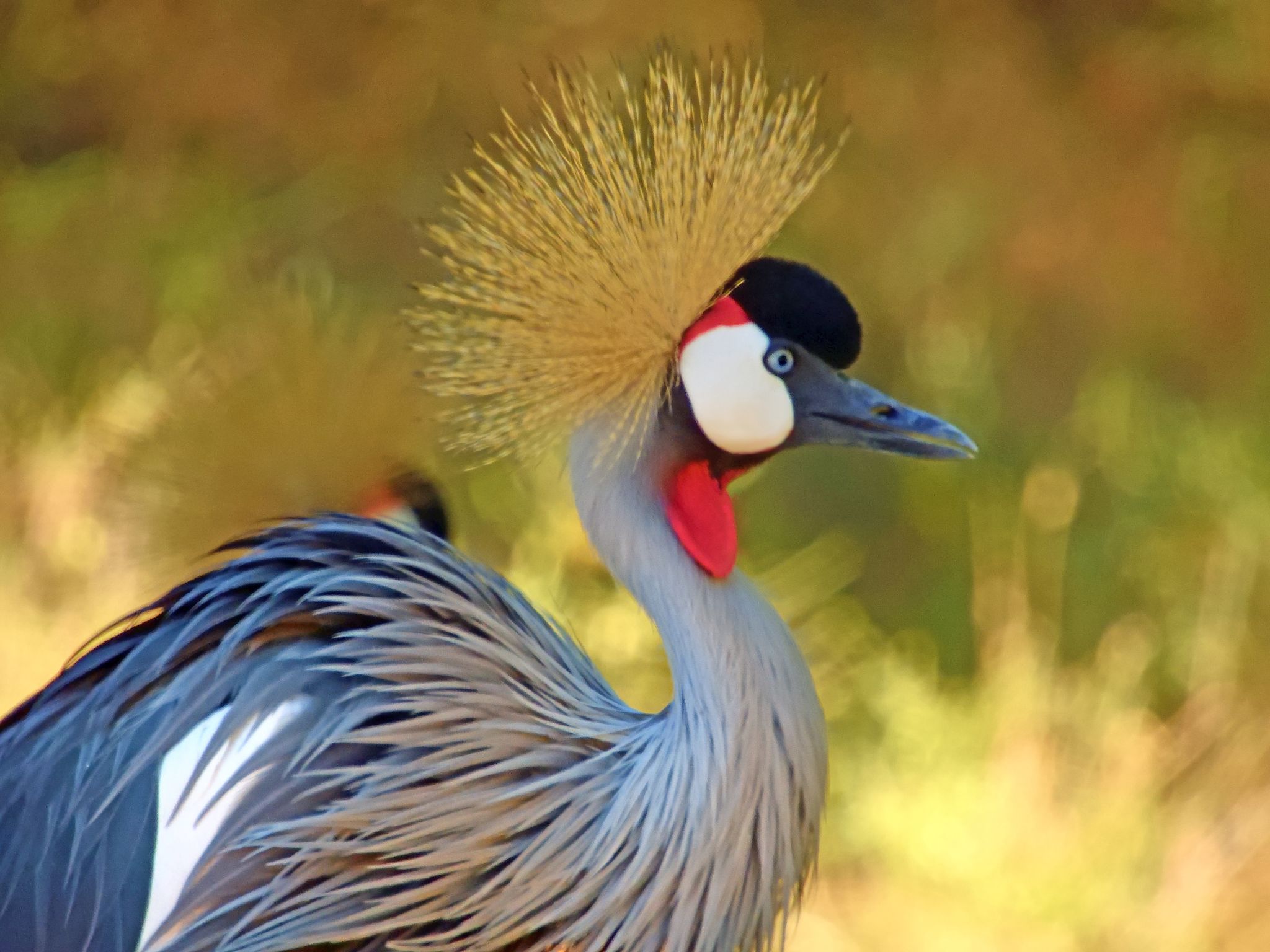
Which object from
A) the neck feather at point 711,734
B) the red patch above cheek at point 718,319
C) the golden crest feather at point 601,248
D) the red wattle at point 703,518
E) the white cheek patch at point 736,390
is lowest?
the neck feather at point 711,734

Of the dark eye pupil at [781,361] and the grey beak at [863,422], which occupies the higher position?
the dark eye pupil at [781,361]

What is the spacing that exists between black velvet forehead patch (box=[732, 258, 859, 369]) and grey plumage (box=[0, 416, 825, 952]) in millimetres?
162

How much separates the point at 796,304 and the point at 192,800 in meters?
0.65

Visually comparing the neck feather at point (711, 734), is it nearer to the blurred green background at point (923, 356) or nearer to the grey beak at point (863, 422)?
the grey beak at point (863, 422)

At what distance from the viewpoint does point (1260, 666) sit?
8.68 feet

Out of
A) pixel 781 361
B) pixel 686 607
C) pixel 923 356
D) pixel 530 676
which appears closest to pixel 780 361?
pixel 781 361

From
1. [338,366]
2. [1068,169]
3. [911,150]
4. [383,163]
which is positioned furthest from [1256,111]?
[338,366]

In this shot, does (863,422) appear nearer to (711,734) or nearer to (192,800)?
(711,734)

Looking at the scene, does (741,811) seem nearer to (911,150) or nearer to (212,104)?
(911,150)

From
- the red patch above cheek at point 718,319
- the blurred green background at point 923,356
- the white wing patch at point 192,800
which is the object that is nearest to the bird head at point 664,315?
the red patch above cheek at point 718,319

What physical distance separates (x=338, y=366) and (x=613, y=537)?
0.63 m

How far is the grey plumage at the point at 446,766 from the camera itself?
1.15m

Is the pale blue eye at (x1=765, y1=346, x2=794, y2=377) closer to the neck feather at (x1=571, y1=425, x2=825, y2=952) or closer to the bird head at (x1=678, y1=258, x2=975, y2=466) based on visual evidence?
the bird head at (x1=678, y1=258, x2=975, y2=466)

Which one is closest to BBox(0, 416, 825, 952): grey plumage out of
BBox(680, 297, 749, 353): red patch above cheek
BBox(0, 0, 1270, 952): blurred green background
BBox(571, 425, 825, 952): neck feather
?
BBox(571, 425, 825, 952): neck feather
